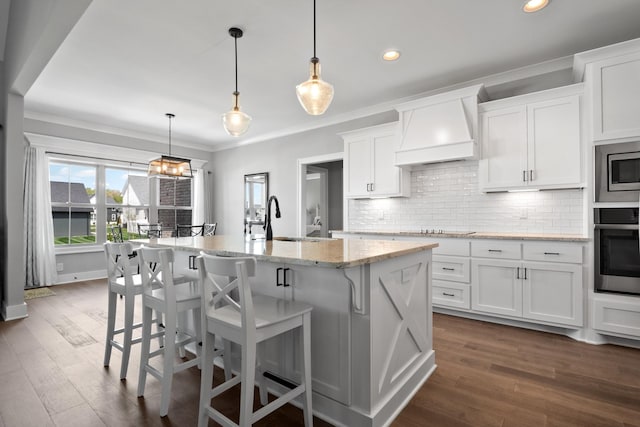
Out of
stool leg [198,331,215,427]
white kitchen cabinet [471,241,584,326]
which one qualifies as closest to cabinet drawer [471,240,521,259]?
white kitchen cabinet [471,241,584,326]

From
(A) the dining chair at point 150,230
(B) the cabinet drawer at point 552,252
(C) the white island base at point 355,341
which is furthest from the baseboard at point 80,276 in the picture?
(B) the cabinet drawer at point 552,252

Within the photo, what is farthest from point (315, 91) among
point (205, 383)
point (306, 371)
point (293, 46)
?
point (205, 383)

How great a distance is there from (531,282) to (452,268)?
0.73 meters

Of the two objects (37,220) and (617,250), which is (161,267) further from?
(37,220)

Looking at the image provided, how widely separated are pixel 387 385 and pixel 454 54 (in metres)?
3.11

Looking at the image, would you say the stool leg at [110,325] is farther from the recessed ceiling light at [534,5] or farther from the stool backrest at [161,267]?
the recessed ceiling light at [534,5]

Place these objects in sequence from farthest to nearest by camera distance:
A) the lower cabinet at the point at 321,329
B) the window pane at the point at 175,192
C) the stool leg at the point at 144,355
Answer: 1. the window pane at the point at 175,192
2. the stool leg at the point at 144,355
3. the lower cabinet at the point at 321,329

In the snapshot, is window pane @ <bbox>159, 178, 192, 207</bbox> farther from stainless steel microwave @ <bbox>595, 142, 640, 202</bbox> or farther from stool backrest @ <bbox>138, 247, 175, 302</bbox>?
stainless steel microwave @ <bbox>595, 142, 640, 202</bbox>

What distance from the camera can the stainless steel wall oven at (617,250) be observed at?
2.64 metres

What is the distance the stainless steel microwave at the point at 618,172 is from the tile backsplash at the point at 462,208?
599mm

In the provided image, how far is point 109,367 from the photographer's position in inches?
95.0

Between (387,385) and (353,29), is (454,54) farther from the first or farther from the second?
(387,385)

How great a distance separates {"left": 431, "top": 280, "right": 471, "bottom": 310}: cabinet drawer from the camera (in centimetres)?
347

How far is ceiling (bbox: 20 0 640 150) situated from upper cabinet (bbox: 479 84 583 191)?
47cm
